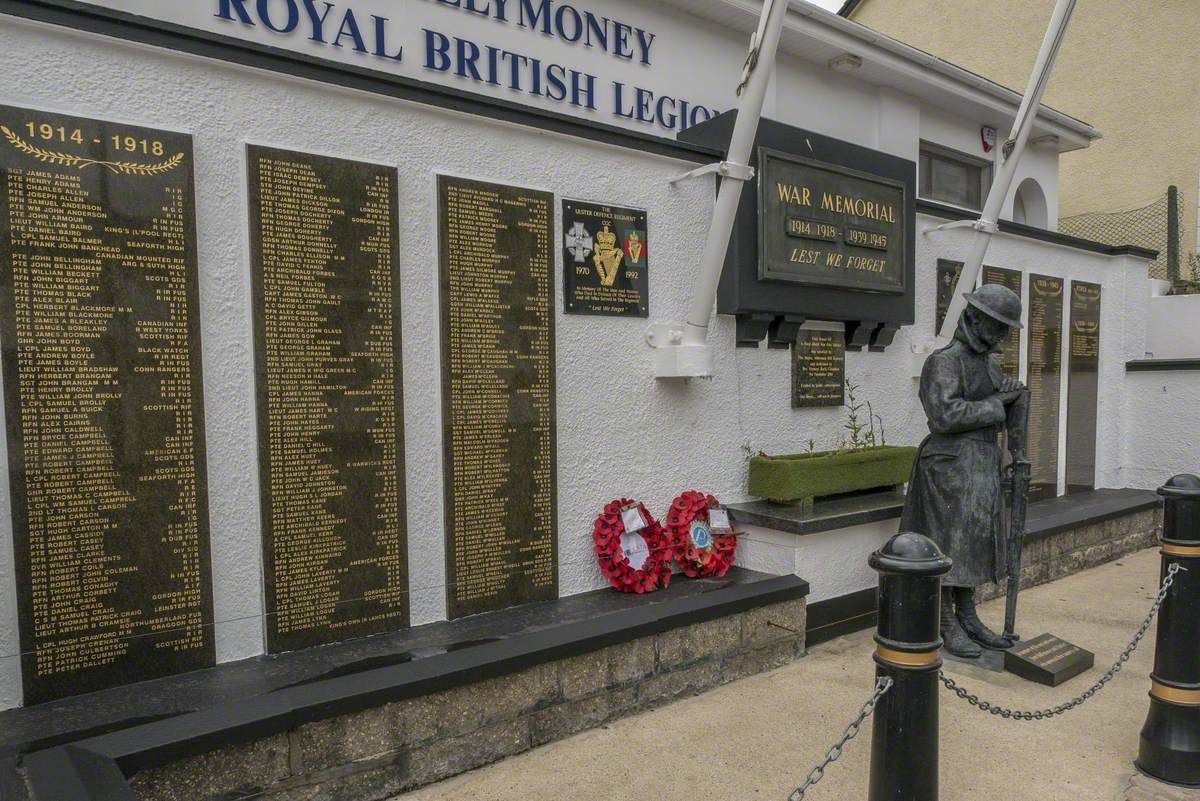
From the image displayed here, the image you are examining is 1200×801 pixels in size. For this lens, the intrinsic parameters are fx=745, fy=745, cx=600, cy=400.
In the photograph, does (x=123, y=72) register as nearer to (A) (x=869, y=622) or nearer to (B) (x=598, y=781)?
(B) (x=598, y=781)

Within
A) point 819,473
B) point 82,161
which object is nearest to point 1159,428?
point 819,473

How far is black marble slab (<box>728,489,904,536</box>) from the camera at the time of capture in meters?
4.30

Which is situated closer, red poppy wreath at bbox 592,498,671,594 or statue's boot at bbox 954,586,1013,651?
red poppy wreath at bbox 592,498,671,594

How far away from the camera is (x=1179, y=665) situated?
2.93 meters

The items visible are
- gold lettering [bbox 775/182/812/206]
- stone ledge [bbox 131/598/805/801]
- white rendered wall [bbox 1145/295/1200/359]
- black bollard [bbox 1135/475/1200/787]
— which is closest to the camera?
stone ledge [bbox 131/598/805/801]

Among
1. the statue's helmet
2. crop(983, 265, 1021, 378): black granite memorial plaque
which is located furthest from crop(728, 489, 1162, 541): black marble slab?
the statue's helmet

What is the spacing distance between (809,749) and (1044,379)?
5157 mm

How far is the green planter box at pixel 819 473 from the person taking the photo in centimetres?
457

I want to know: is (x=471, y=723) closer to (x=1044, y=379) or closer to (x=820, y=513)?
(x=820, y=513)

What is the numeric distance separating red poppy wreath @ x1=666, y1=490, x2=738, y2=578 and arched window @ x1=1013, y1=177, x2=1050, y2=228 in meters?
7.81

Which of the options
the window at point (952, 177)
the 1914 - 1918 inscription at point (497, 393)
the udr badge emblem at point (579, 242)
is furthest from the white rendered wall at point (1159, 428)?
the 1914 - 1918 inscription at point (497, 393)

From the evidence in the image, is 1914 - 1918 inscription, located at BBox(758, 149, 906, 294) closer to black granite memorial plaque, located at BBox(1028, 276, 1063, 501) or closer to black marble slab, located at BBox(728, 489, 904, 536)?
black marble slab, located at BBox(728, 489, 904, 536)

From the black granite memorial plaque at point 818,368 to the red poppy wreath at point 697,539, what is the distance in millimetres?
1171

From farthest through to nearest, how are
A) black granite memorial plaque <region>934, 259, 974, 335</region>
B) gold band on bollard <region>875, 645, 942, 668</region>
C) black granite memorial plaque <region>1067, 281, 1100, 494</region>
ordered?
black granite memorial plaque <region>1067, 281, 1100, 494</region> < black granite memorial plaque <region>934, 259, 974, 335</region> < gold band on bollard <region>875, 645, 942, 668</region>
